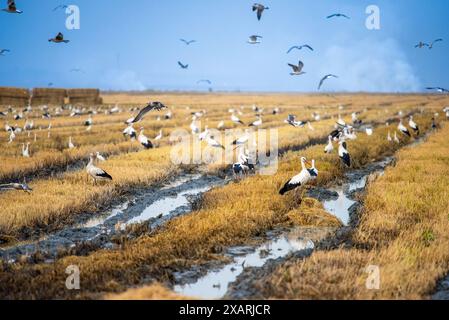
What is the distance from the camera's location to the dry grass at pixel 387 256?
6582mm

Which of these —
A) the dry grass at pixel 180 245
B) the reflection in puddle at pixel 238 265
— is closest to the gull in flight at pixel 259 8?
the dry grass at pixel 180 245

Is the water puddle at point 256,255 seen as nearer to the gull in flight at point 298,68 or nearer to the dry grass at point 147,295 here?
the dry grass at point 147,295

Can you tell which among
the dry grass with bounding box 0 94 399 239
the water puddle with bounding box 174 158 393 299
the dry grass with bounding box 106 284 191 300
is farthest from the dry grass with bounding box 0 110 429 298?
the dry grass with bounding box 0 94 399 239

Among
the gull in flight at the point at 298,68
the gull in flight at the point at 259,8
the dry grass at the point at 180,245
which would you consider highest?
the gull in flight at the point at 259,8

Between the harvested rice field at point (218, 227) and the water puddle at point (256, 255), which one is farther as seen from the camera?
the water puddle at point (256, 255)

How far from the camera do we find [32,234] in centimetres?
954

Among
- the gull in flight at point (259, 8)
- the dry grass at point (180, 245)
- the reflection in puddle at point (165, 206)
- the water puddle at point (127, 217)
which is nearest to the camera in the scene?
the dry grass at point (180, 245)

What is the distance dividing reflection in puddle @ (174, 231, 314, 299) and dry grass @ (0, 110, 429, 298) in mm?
337

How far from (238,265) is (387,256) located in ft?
6.91

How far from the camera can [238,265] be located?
324 inches

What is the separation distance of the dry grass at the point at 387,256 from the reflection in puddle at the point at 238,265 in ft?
2.25

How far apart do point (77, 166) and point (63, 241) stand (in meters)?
8.62
